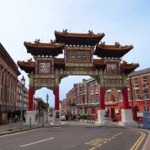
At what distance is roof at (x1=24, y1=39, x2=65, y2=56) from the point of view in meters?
38.5

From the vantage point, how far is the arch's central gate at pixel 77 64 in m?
38.6

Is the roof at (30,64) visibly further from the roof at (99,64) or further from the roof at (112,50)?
the roof at (112,50)

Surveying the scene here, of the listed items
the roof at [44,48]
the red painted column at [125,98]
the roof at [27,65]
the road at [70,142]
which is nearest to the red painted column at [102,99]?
the red painted column at [125,98]

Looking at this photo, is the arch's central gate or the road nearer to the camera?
the road

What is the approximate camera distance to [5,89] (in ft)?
150

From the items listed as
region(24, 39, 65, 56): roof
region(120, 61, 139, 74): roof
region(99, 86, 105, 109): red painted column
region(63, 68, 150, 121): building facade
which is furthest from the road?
region(120, 61, 139, 74): roof

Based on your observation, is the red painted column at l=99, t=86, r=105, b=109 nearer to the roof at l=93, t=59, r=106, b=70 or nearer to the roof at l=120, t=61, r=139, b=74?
the roof at l=93, t=59, r=106, b=70

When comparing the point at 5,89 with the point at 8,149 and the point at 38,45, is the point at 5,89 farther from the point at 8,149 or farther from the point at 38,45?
the point at 8,149

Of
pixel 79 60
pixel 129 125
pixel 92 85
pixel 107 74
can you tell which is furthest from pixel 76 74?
pixel 92 85

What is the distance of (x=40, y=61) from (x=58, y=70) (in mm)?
3409

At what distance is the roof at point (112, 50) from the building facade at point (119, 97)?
6808 mm

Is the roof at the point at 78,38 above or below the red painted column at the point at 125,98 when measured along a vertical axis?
above

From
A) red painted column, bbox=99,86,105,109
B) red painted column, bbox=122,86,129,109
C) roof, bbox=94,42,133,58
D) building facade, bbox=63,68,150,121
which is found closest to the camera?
red painted column, bbox=99,86,105,109

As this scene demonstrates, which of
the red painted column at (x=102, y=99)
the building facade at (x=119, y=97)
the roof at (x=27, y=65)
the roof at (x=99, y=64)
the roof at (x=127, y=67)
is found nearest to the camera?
the roof at (x=27, y=65)
